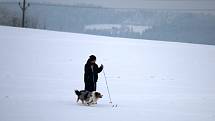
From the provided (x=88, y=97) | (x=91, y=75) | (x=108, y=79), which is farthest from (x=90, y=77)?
(x=108, y=79)

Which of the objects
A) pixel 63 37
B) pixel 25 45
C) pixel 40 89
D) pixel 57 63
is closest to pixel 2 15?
pixel 63 37

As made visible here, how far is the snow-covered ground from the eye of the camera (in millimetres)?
15984

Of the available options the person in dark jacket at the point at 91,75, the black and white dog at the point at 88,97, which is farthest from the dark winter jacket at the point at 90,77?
the black and white dog at the point at 88,97

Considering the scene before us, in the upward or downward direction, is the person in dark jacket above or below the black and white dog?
above

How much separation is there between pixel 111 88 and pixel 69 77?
4.27 m

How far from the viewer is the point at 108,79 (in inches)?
1090

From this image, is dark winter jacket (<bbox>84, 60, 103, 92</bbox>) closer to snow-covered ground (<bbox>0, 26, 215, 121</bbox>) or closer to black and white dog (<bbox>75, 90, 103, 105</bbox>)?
Result: black and white dog (<bbox>75, 90, 103, 105</bbox>)

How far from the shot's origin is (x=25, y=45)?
40719mm

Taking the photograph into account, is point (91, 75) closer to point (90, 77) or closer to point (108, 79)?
point (90, 77)

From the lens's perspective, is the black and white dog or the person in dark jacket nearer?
the black and white dog

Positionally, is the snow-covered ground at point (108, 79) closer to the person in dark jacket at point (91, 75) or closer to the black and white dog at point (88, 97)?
the black and white dog at point (88, 97)

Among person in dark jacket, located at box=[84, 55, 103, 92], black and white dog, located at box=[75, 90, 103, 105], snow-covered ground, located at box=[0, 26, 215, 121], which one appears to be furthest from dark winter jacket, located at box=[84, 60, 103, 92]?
snow-covered ground, located at box=[0, 26, 215, 121]

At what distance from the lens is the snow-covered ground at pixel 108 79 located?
52.4 feet

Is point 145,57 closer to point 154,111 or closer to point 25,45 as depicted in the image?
point 25,45
